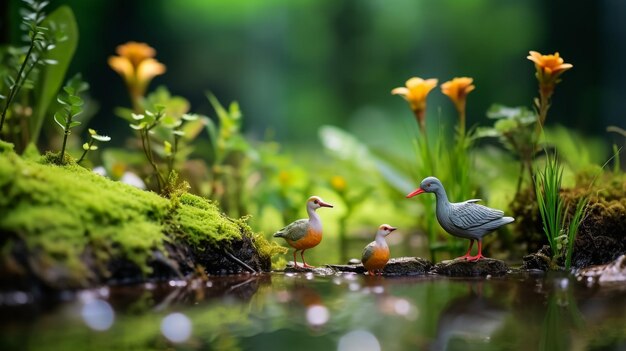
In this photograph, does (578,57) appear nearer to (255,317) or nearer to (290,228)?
(290,228)

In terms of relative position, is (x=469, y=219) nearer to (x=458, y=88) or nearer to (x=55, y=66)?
(x=458, y=88)

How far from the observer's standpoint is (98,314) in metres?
1.61

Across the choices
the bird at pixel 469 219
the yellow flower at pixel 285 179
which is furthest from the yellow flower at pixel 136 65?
the bird at pixel 469 219

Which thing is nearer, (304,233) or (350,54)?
Result: (304,233)

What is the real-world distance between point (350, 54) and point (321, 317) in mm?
6043

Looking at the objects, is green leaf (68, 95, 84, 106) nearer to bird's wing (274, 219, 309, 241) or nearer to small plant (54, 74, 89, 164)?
small plant (54, 74, 89, 164)

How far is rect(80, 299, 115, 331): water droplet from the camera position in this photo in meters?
1.54

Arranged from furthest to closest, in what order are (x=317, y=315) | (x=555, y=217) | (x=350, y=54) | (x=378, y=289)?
(x=350, y=54)
(x=555, y=217)
(x=378, y=289)
(x=317, y=315)

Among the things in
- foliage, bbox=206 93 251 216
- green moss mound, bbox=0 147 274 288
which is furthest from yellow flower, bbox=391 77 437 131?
foliage, bbox=206 93 251 216

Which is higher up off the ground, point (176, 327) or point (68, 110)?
point (68, 110)

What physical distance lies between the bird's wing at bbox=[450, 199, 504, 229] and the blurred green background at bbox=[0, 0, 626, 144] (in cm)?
425

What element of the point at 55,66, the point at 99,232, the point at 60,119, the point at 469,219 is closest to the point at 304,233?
the point at 469,219

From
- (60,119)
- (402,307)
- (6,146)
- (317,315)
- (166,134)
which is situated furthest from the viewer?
(166,134)

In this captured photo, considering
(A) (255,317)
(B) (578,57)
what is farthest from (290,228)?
(B) (578,57)
